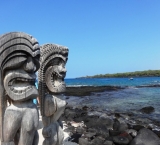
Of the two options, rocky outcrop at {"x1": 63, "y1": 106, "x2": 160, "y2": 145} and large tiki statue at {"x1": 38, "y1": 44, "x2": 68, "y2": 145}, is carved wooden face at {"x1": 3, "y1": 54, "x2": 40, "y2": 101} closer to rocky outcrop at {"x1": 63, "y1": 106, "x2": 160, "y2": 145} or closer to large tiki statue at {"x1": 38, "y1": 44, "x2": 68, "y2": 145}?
large tiki statue at {"x1": 38, "y1": 44, "x2": 68, "y2": 145}

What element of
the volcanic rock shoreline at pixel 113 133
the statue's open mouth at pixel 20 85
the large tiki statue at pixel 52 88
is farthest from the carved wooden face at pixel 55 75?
the volcanic rock shoreline at pixel 113 133

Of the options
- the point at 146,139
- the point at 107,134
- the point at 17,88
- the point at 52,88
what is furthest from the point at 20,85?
the point at 107,134

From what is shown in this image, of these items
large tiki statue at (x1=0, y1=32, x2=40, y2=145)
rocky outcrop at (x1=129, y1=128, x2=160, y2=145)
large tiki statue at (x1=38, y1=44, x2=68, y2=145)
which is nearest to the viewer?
large tiki statue at (x1=0, y1=32, x2=40, y2=145)

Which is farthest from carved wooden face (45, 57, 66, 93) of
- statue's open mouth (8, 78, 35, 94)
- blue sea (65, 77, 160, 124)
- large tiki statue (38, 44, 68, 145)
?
blue sea (65, 77, 160, 124)

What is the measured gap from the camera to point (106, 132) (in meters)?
9.93

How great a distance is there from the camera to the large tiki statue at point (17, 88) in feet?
9.99

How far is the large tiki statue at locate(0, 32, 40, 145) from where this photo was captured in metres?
3.04

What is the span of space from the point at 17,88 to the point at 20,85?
71 millimetres

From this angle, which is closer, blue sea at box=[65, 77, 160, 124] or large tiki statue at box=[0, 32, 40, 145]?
large tiki statue at box=[0, 32, 40, 145]

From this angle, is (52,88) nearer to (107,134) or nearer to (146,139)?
(146,139)

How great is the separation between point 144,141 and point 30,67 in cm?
630

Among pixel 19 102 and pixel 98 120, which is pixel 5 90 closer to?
pixel 19 102

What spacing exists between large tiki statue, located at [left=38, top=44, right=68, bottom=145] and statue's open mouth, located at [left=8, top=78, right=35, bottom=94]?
86 cm

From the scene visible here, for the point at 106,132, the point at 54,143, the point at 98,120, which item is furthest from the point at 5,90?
the point at 98,120
